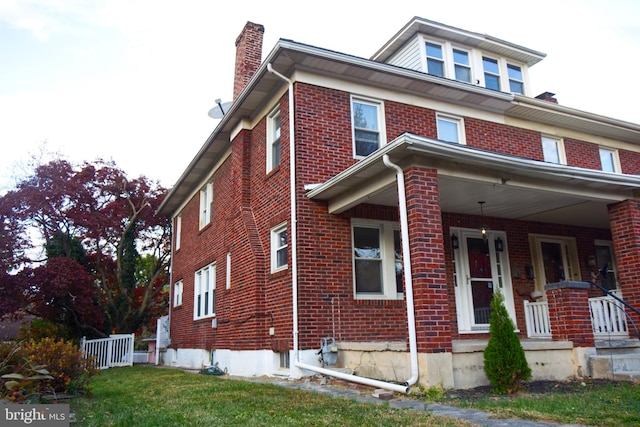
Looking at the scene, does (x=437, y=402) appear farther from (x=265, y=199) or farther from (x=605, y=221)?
(x=605, y=221)

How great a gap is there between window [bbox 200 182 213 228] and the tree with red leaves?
15.3ft

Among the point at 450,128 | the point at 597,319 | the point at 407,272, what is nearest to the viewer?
A: the point at 407,272

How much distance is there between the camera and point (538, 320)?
9250 mm

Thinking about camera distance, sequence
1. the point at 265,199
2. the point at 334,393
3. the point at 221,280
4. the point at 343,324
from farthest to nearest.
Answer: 1. the point at 221,280
2. the point at 265,199
3. the point at 343,324
4. the point at 334,393

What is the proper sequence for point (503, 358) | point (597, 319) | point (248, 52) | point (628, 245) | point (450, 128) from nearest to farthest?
point (503, 358), point (628, 245), point (597, 319), point (450, 128), point (248, 52)

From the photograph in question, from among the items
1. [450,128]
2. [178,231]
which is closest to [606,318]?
[450,128]

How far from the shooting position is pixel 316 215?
926 cm

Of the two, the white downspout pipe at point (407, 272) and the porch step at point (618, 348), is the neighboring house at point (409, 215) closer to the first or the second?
the white downspout pipe at point (407, 272)

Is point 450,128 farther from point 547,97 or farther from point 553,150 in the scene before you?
point 547,97

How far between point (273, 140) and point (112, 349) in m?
10.8

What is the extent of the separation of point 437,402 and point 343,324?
3289mm

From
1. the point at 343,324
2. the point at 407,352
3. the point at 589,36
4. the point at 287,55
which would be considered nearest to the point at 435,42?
the point at 589,36

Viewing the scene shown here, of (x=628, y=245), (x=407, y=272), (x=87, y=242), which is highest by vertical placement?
(x=87, y=242)

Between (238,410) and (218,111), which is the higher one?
(218,111)
